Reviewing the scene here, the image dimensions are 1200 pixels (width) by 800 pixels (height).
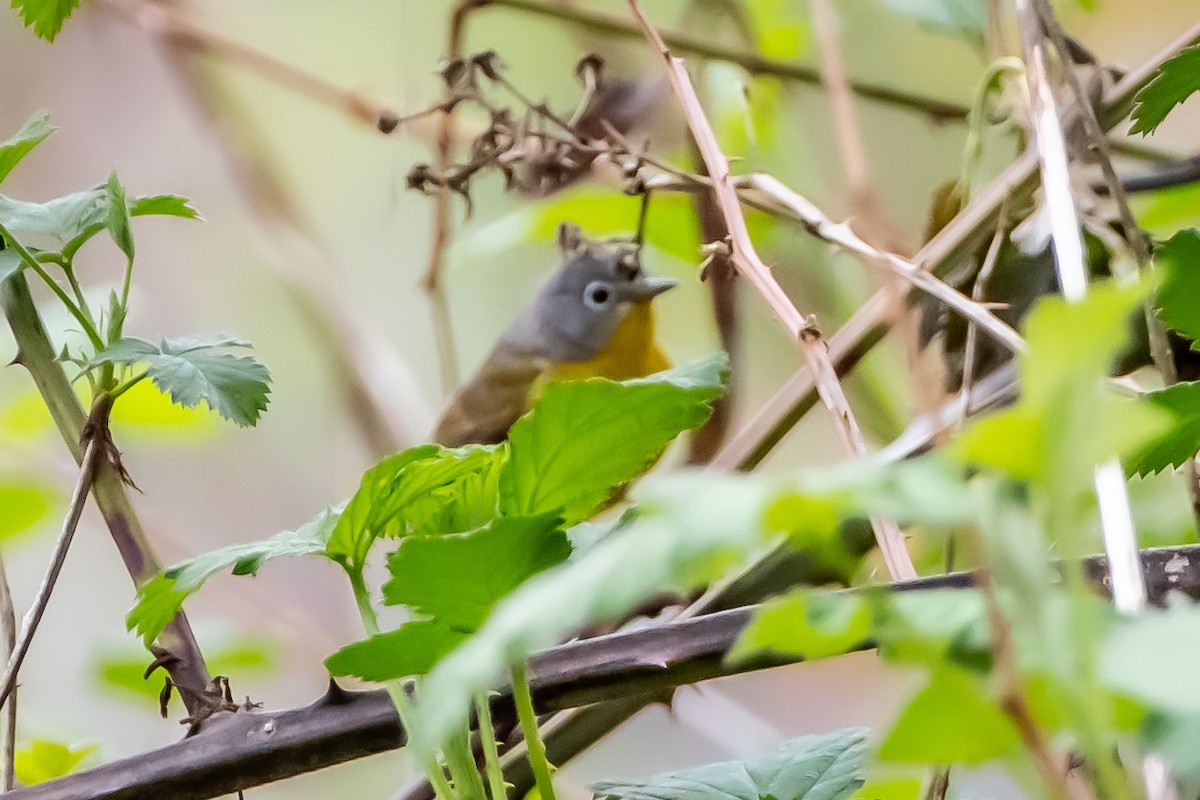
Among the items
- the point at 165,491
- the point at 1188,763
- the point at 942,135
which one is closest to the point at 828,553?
the point at 1188,763

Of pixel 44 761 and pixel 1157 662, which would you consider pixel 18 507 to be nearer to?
pixel 44 761

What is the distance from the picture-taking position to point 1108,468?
0.34m

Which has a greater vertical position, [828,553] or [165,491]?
[165,491]

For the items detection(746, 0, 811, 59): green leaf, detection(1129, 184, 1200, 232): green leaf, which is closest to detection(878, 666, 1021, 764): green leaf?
detection(1129, 184, 1200, 232): green leaf

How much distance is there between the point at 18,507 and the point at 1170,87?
88cm

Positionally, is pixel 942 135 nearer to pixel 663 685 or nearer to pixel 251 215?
pixel 251 215

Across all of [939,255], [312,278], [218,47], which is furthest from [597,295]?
[939,255]

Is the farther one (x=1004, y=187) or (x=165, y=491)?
(x=165, y=491)

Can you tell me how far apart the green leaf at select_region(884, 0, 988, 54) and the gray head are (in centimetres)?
69

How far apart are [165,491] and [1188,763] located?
1906 mm

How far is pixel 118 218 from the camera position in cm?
45

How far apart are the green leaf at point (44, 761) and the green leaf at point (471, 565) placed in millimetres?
413

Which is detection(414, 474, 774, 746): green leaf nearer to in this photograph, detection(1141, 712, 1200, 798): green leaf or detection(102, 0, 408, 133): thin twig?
detection(1141, 712, 1200, 798): green leaf

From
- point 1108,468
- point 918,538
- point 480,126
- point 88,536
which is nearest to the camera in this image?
point 1108,468
